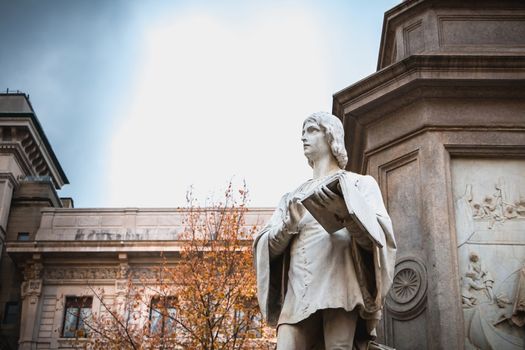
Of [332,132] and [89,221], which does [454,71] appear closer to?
[332,132]

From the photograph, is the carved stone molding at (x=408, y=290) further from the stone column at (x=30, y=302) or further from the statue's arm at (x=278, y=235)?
the stone column at (x=30, y=302)

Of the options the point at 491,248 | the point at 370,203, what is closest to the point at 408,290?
the point at 491,248

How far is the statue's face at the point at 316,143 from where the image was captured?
6.17 m

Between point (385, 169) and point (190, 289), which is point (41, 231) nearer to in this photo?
point (190, 289)

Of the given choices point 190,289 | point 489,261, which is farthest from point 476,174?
point 190,289

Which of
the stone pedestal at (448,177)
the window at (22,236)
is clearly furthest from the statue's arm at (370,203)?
the window at (22,236)

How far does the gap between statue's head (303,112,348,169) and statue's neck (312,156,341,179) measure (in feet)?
0.14

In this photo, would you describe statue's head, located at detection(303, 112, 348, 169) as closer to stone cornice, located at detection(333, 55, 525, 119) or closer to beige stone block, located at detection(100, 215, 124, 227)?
stone cornice, located at detection(333, 55, 525, 119)

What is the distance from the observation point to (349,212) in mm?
5066

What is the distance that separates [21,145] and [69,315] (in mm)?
10274

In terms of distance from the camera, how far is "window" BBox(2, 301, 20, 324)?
109ft

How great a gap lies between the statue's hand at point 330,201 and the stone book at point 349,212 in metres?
0.03

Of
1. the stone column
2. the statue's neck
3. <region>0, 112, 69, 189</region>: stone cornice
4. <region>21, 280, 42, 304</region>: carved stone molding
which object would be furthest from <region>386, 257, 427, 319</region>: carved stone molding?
<region>0, 112, 69, 189</region>: stone cornice

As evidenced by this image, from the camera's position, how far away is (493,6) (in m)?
9.28
